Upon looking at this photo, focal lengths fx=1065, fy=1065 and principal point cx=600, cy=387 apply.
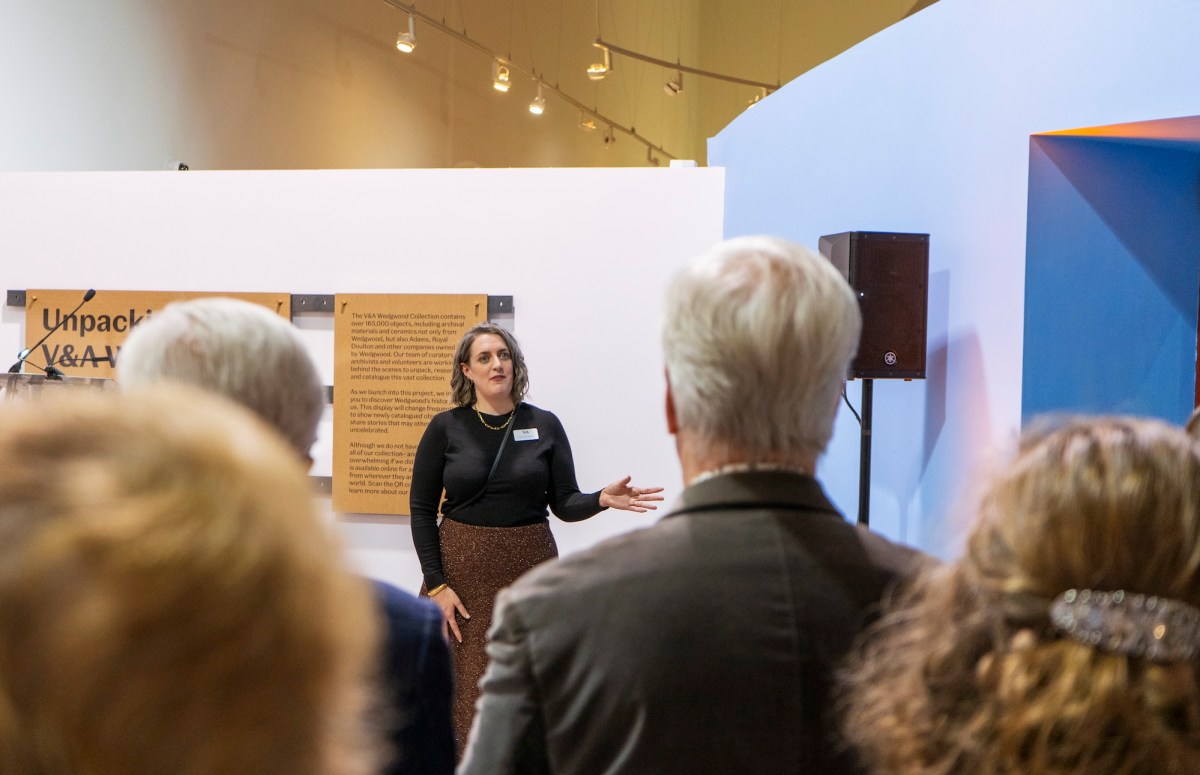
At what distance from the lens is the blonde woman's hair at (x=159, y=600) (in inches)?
19.8

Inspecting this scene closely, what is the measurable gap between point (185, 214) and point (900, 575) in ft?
15.0

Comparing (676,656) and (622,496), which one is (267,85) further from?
(676,656)

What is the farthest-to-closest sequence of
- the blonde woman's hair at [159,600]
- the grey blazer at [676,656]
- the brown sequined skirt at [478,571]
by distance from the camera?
Answer: 1. the brown sequined skirt at [478,571]
2. the grey blazer at [676,656]
3. the blonde woman's hair at [159,600]

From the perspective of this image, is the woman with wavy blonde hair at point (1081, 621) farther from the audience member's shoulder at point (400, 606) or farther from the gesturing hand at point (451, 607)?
the gesturing hand at point (451, 607)

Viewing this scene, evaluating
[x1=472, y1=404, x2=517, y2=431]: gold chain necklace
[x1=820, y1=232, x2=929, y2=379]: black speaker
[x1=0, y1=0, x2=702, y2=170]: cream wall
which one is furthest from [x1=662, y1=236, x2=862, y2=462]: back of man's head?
[x1=0, y1=0, x2=702, y2=170]: cream wall

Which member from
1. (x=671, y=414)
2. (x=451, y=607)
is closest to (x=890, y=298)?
(x=451, y=607)

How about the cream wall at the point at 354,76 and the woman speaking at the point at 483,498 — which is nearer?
the woman speaking at the point at 483,498

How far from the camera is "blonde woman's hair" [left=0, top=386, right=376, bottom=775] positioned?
1.65 feet

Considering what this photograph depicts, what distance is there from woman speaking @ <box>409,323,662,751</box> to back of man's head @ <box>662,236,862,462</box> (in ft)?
7.44

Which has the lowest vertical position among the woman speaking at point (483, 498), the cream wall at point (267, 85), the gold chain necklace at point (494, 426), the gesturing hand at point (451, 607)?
the gesturing hand at point (451, 607)

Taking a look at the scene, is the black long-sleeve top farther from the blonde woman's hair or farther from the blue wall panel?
the blonde woman's hair

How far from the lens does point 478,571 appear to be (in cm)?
367

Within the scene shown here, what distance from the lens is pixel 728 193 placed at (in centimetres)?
599

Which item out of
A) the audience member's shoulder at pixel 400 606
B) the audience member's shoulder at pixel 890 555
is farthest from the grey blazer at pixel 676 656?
the audience member's shoulder at pixel 400 606
